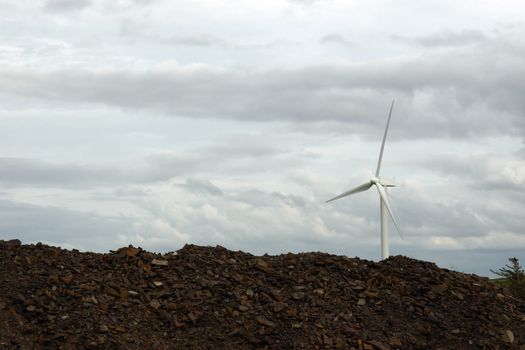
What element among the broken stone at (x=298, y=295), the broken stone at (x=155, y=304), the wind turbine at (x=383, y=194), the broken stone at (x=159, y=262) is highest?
the wind turbine at (x=383, y=194)

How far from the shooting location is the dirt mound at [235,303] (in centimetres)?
1457

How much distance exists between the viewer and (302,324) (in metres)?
15.2

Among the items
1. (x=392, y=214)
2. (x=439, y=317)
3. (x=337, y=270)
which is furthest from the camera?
(x=392, y=214)

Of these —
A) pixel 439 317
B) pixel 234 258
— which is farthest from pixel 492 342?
pixel 234 258

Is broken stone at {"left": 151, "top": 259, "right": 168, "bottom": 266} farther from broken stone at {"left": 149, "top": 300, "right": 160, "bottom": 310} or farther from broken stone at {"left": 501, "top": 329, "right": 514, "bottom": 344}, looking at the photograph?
broken stone at {"left": 501, "top": 329, "right": 514, "bottom": 344}

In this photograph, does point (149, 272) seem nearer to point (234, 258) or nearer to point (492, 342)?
point (234, 258)

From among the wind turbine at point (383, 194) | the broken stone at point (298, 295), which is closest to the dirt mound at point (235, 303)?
the broken stone at point (298, 295)

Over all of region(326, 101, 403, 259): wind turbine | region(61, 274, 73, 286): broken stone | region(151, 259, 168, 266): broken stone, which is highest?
region(326, 101, 403, 259): wind turbine

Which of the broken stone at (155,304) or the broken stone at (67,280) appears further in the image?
the broken stone at (67,280)

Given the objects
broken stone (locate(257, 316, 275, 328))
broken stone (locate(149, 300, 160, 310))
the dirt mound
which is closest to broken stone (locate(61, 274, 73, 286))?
the dirt mound

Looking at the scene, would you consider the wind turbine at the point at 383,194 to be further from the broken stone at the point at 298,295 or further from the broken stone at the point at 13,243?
the broken stone at the point at 13,243

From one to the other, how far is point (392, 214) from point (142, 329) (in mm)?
12007

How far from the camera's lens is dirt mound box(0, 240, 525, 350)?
14.6 m

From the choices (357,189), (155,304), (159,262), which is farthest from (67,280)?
(357,189)
